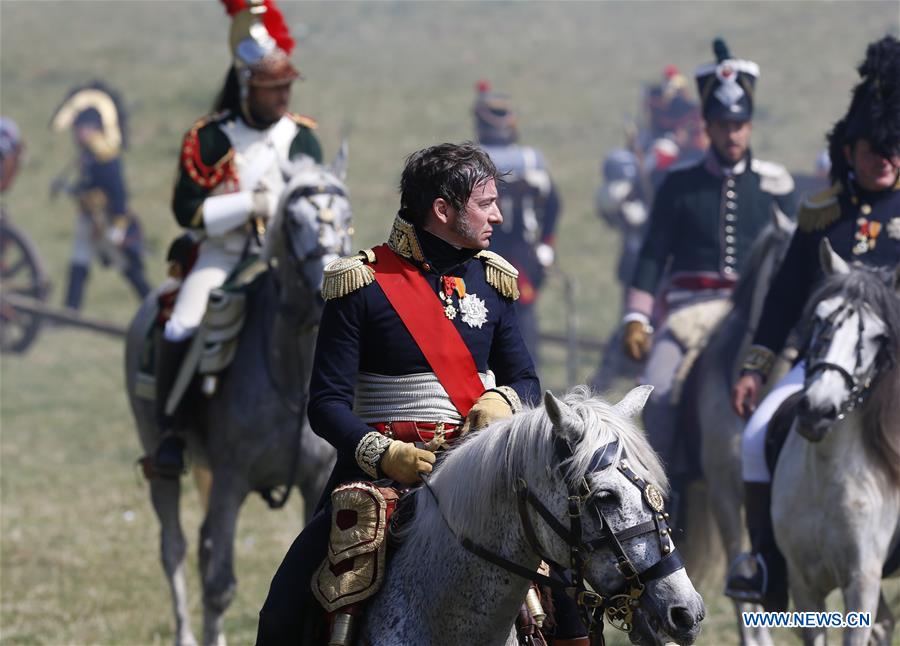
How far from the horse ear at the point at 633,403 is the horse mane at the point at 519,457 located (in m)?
0.04

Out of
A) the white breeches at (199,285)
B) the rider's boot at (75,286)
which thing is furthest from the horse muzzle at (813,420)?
the rider's boot at (75,286)

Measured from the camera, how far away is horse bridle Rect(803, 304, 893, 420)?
5793mm

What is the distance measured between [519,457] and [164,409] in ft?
15.0

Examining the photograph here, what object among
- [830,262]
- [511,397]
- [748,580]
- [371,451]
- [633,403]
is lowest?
[748,580]

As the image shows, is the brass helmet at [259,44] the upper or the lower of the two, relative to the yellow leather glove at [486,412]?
lower

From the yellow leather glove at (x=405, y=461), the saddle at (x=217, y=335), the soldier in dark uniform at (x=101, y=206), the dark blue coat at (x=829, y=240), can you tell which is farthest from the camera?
the soldier in dark uniform at (x=101, y=206)

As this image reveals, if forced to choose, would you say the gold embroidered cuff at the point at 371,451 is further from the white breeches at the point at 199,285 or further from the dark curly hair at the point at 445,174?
the white breeches at the point at 199,285

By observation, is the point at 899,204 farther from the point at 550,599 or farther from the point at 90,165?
the point at 90,165

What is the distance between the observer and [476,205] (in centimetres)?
418

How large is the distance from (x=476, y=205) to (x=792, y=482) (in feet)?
8.69

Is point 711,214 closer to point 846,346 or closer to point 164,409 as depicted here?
point 846,346

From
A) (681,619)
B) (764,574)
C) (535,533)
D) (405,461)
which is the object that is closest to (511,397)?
(405,461)

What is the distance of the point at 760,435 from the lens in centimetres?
681

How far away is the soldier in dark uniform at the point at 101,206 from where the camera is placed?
21.1 metres
